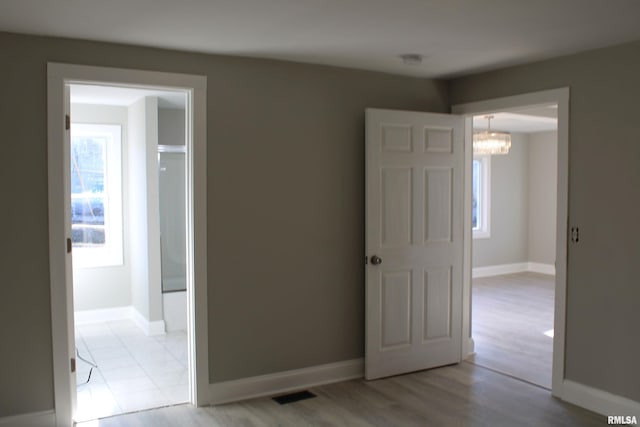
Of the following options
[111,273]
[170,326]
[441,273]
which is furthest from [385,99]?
[111,273]

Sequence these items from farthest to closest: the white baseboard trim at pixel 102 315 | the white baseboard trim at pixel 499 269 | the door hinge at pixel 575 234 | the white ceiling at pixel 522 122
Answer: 1. the white baseboard trim at pixel 499 269
2. the white ceiling at pixel 522 122
3. the white baseboard trim at pixel 102 315
4. the door hinge at pixel 575 234

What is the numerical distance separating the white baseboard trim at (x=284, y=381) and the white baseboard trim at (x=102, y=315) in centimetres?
294

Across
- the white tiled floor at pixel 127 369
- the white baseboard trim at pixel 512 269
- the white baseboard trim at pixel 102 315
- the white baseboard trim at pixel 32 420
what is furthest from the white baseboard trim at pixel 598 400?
the white baseboard trim at pixel 512 269

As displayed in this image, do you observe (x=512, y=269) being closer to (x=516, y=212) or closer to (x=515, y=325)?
(x=516, y=212)

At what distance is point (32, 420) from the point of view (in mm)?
3234

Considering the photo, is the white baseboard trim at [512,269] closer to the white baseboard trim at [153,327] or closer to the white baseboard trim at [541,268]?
the white baseboard trim at [541,268]

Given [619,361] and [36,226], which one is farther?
[619,361]

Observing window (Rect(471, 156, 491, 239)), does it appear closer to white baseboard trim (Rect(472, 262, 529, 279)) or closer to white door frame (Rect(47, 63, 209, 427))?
white baseboard trim (Rect(472, 262, 529, 279))

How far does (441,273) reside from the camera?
4488mm

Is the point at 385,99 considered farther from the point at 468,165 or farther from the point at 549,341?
the point at 549,341

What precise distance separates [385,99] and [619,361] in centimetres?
246

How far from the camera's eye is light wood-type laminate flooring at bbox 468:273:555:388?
4.59 metres

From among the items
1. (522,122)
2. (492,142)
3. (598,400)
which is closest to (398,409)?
(598,400)

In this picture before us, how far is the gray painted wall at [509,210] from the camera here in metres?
9.01
